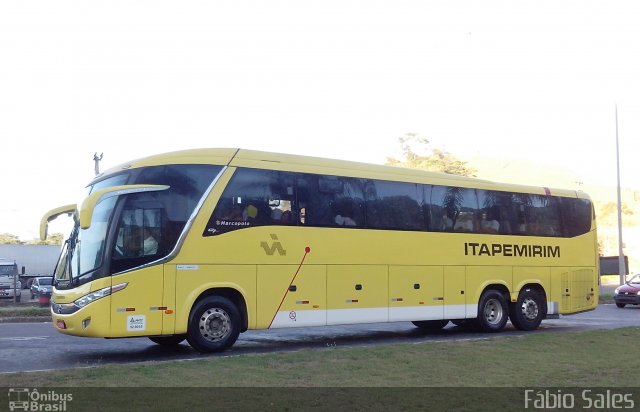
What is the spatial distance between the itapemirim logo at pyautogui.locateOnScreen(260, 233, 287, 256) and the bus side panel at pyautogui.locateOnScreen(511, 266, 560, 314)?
23.2 feet

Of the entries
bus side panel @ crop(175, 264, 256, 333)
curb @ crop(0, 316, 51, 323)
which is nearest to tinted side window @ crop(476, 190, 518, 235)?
bus side panel @ crop(175, 264, 256, 333)

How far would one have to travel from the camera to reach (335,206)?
14828mm

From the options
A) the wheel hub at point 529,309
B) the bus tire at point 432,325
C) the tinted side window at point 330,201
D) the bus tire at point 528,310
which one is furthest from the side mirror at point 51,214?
the wheel hub at point 529,309

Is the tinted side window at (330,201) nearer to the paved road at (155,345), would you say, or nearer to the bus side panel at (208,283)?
the bus side panel at (208,283)

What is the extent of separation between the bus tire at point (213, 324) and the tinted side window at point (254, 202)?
1.30m

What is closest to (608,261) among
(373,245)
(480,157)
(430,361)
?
(373,245)

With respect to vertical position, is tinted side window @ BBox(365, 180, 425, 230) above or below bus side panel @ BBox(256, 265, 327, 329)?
above

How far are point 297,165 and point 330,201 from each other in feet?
3.48

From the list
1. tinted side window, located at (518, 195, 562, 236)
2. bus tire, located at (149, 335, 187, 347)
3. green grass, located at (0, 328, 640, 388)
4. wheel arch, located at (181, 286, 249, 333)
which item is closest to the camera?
green grass, located at (0, 328, 640, 388)

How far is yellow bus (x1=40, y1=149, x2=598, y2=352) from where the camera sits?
40.1ft

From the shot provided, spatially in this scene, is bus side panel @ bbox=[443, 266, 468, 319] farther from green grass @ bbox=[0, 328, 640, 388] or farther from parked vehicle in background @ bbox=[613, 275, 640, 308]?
parked vehicle in background @ bbox=[613, 275, 640, 308]

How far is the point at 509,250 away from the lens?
17953 mm

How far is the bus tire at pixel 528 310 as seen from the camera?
17969 millimetres

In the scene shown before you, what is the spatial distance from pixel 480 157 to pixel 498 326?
6969 inches
